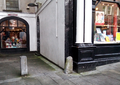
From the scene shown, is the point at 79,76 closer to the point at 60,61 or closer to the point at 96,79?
the point at 96,79

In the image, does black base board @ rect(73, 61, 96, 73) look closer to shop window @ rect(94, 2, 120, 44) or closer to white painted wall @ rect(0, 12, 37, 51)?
shop window @ rect(94, 2, 120, 44)

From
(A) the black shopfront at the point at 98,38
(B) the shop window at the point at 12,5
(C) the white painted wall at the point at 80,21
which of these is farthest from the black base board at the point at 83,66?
(B) the shop window at the point at 12,5

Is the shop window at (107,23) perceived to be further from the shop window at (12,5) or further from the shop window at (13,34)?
the shop window at (12,5)

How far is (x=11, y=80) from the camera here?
4.60 metres

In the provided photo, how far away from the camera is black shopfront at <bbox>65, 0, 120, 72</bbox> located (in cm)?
547

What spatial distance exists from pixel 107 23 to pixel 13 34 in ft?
30.6

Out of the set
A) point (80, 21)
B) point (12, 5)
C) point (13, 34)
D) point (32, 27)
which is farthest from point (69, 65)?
point (12, 5)

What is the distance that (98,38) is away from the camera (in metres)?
6.67

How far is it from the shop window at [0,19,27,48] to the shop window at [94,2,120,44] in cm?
832

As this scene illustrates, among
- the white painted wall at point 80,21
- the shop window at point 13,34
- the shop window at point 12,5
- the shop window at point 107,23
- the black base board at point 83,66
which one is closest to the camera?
the black base board at point 83,66

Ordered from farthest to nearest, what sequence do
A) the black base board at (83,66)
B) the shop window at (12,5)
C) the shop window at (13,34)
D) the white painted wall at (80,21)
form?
the shop window at (12,5) < the shop window at (13,34) < the white painted wall at (80,21) < the black base board at (83,66)

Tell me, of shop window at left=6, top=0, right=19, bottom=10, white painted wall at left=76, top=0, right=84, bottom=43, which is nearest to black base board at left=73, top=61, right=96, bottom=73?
white painted wall at left=76, top=0, right=84, bottom=43

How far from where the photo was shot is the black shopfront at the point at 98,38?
5473mm

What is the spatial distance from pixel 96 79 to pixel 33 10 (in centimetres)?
1023
